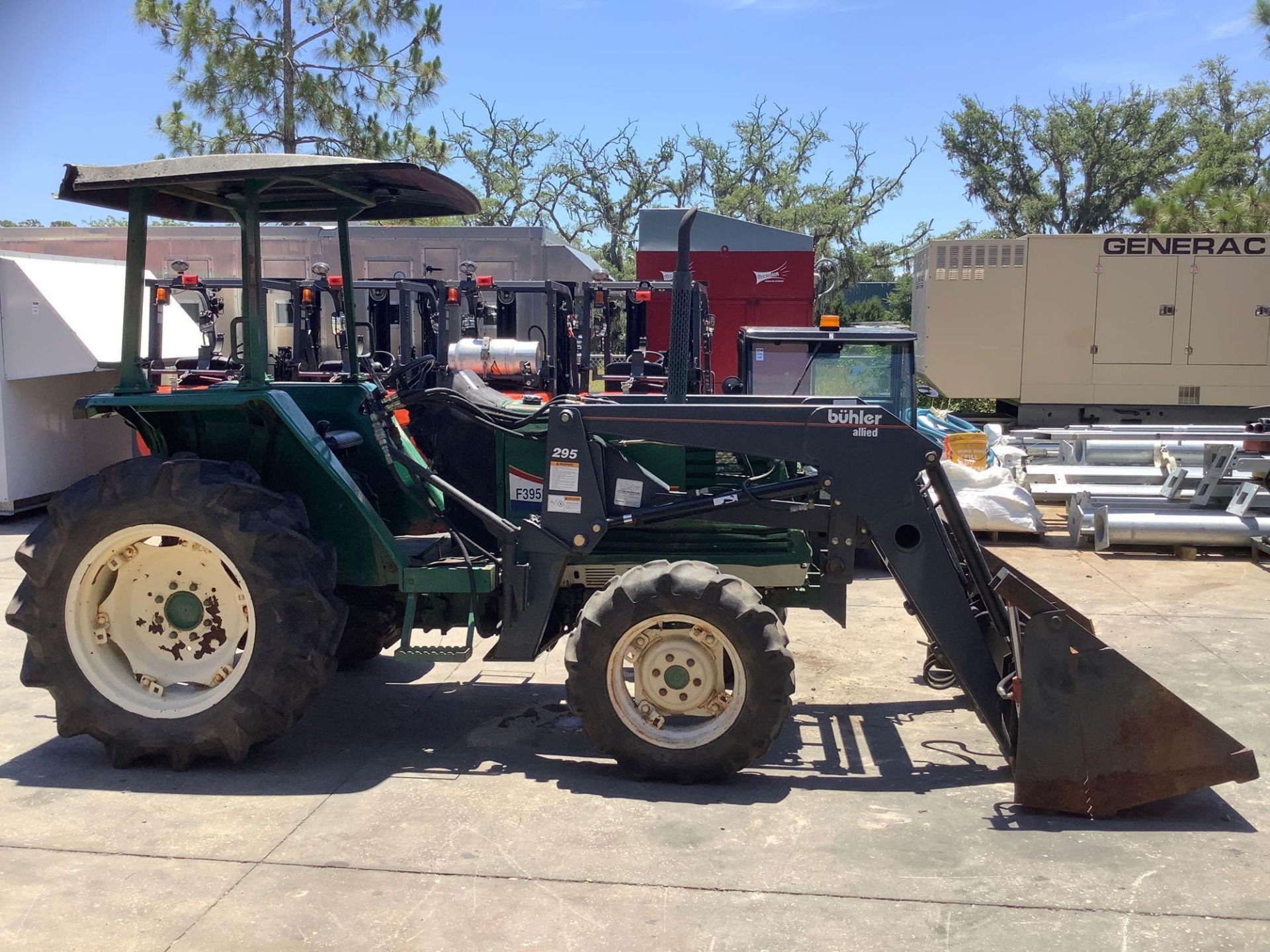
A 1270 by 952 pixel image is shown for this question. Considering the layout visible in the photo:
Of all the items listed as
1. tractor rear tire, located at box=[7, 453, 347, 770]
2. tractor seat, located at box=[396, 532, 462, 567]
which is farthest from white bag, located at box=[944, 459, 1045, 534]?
tractor rear tire, located at box=[7, 453, 347, 770]

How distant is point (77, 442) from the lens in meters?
11.9

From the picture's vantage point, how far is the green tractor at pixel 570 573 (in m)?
4.40

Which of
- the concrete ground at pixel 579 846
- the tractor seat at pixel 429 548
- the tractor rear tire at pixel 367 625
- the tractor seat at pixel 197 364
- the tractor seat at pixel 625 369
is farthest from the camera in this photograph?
the tractor seat at pixel 625 369

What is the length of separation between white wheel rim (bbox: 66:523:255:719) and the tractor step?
2.23 ft

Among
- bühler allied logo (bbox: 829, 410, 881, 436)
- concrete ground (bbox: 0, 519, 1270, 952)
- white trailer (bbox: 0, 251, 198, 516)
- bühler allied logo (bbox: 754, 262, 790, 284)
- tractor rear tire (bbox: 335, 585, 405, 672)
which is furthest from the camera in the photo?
bühler allied logo (bbox: 754, 262, 790, 284)

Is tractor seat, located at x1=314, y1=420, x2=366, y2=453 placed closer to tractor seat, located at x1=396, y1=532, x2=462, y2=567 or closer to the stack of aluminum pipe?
tractor seat, located at x1=396, y1=532, x2=462, y2=567

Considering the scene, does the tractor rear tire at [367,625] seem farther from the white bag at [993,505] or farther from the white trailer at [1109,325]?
the white trailer at [1109,325]

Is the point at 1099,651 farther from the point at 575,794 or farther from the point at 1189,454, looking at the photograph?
the point at 1189,454

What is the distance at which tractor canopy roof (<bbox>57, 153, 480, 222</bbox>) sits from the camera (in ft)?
15.0

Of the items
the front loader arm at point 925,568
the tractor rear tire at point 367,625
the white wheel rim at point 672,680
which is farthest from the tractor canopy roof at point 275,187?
the white wheel rim at point 672,680

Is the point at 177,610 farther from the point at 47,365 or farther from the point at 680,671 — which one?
the point at 47,365

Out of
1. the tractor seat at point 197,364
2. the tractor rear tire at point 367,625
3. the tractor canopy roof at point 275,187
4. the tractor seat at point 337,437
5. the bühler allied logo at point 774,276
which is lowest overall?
the tractor rear tire at point 367,625

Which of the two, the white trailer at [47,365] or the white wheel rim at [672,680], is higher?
the white trailer at [47,365]

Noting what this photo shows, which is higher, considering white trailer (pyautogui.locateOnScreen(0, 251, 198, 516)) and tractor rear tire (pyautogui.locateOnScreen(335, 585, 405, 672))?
white trailer (pyautogui.locateOnScreen(0, 251, 198, 516))
